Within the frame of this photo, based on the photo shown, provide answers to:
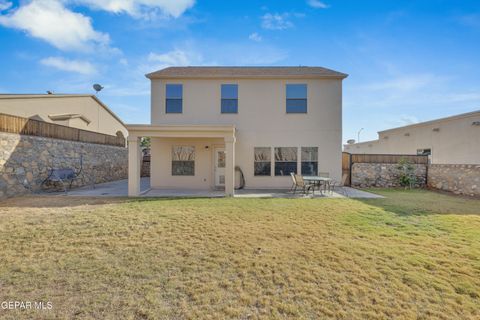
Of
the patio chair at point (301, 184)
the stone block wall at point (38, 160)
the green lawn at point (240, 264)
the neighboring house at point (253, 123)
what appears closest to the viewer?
the green lawn at point (240, 264)

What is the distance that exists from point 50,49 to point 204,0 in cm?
926

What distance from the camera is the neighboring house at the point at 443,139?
1290cm

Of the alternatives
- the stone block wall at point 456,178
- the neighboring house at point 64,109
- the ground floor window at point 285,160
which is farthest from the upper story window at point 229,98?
the stone block wall at point 456,178

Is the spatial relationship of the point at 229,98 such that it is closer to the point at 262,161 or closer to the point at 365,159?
→ the point at 262,161

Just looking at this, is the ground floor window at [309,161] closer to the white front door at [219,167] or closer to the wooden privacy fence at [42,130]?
the white front door at [219,167]

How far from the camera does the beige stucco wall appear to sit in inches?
475

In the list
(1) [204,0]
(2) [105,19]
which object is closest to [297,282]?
(1) [204,0]

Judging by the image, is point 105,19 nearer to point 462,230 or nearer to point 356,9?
point 356,9

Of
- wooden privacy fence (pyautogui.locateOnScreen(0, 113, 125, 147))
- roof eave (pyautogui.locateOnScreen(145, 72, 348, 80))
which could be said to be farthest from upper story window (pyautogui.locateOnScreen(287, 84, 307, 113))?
wooden privacy fence (pyautogui.locateOnScreen(0, 113, 125, 147))

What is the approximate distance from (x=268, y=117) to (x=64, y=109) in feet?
48.0

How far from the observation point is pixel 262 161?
12.1m

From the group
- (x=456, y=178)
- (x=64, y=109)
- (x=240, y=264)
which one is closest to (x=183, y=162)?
(x=240, y=264)

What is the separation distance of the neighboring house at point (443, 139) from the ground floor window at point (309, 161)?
9.42m

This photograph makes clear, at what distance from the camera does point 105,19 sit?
10.8 meters
